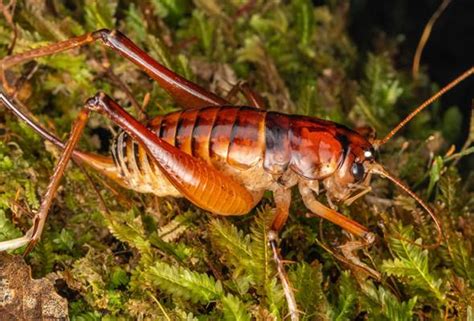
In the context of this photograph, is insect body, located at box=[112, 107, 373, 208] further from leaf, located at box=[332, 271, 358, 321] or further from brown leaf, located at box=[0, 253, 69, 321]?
brown leaf, located at box=[0, 253, 69, 321]

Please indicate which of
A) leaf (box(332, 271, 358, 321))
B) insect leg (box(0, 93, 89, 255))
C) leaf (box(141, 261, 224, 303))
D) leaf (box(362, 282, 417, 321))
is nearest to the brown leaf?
insect leg (box(0, 93, 89, 255))

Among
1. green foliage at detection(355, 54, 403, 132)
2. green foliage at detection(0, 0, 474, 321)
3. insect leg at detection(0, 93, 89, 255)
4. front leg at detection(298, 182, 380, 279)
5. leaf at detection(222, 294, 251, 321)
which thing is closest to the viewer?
leaf at detection(222, 294, 251, 321)

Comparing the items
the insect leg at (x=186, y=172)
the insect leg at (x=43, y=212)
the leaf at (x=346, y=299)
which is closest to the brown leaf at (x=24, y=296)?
the insect leg at (x=43, y=212)

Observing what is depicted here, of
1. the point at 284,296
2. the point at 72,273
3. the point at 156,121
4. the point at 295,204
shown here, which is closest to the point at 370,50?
the point at 295,204

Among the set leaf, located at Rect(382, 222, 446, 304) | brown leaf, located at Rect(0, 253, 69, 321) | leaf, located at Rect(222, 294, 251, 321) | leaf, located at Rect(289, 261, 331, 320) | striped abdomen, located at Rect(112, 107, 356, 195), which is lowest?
brown leaf, located at Rect(0, 253, 69, 321)

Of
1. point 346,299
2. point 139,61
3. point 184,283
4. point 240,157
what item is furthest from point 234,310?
point 139,61

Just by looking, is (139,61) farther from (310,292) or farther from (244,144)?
(310,292)

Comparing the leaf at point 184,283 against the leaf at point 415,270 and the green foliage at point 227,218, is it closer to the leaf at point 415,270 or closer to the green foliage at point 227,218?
the green foliage at point 227,218
